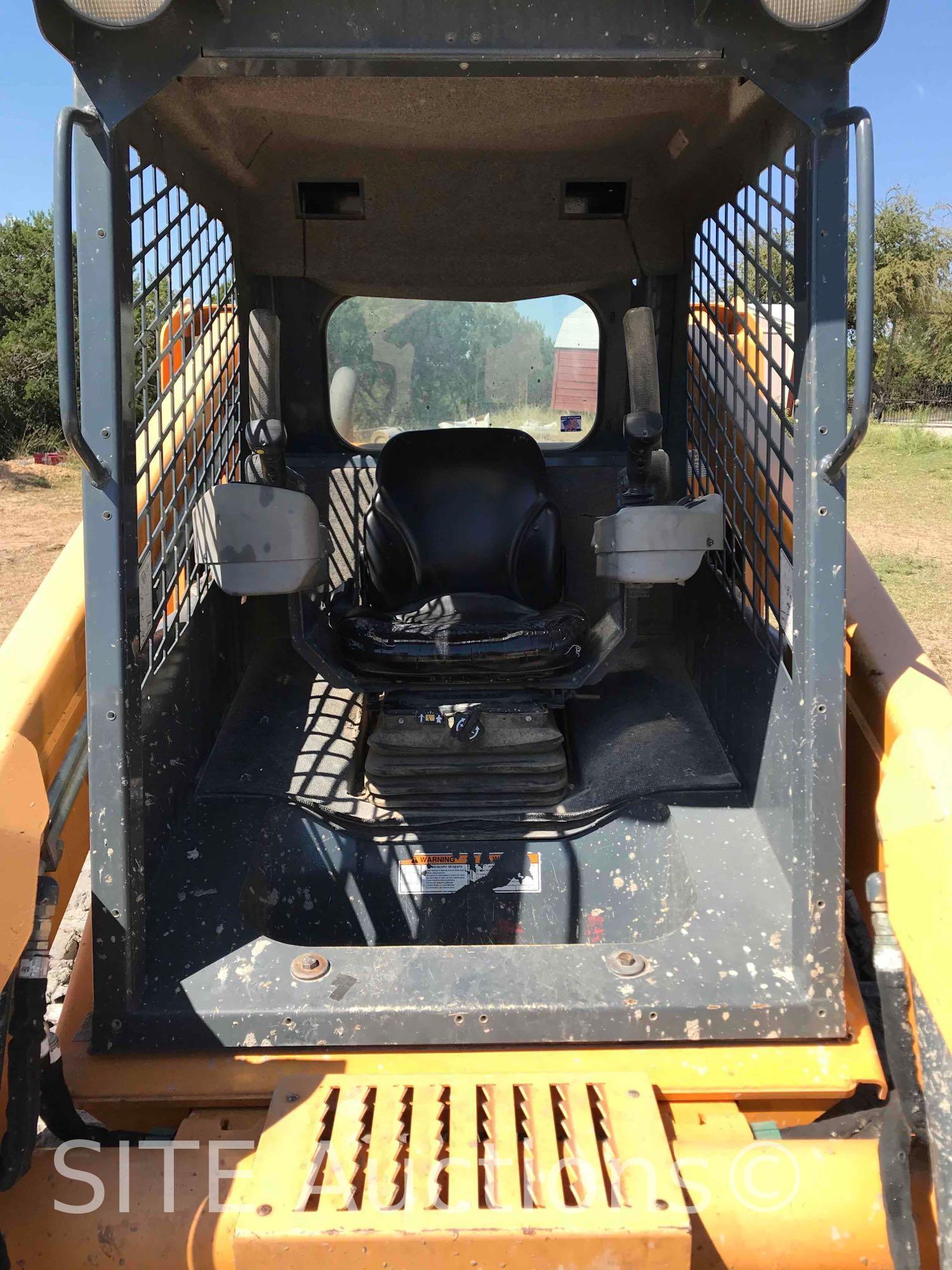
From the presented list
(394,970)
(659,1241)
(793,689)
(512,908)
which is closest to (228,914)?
(394,970)

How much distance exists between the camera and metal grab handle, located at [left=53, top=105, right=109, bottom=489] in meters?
1.46

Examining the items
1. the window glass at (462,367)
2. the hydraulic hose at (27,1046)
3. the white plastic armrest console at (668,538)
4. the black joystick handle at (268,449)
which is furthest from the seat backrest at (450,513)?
the hydraulic hose at (27,1046)

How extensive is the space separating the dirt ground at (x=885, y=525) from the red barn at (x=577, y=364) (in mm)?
2893

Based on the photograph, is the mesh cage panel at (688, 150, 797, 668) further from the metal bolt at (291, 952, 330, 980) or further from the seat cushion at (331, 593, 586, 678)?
the metal bolt at (291, 952, 330, 980)

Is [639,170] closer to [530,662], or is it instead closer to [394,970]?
[530,662]

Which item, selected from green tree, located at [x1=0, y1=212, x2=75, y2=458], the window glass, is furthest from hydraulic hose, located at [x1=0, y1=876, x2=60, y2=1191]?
green tree, located at [x1=0, y1=212, x2=75, y2=458]

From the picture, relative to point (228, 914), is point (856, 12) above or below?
above

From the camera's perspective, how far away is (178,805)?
2.16m

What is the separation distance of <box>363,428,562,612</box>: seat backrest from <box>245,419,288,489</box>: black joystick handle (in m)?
0.57

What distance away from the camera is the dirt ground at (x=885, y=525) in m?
6.70

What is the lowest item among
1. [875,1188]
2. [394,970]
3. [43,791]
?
[875,1188]

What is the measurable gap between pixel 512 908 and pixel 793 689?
0.86 meters

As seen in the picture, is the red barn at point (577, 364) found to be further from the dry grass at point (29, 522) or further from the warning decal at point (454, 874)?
the dry grass at point (29, 522)

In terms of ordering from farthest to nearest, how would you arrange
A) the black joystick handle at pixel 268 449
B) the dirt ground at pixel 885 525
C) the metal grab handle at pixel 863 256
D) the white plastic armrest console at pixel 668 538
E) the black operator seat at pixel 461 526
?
the dirt ground at pixel 885 525 < the black operator seat at pixel 461 526 < the black joystick handle at pixel 268 449 < the white plastic armrest console at pixel 668 538 < the metal grab handle at pixel 863 256
